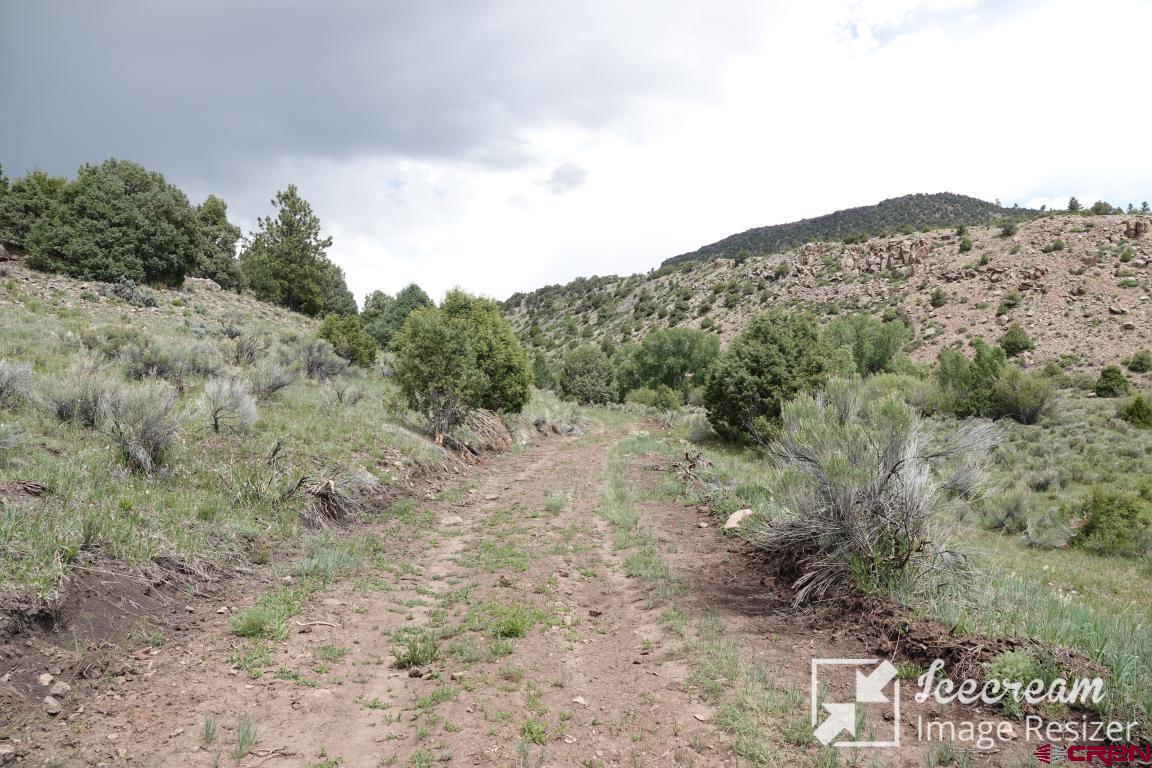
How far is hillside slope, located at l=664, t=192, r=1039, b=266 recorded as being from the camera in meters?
73.0

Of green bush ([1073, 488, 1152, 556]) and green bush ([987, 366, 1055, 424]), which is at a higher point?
green bush ([987, 366, 1055, 424])

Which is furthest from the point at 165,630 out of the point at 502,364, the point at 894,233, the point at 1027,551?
the point at 894,233

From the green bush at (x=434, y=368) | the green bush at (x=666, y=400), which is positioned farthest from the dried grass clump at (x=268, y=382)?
the green bush at (x=666, y=400)

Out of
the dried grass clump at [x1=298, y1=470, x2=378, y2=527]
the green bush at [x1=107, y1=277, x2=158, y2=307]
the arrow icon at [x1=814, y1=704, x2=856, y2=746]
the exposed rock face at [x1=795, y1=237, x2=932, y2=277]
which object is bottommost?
the arrow icon at [x1=814, y1=704, x2=856, y2=746]

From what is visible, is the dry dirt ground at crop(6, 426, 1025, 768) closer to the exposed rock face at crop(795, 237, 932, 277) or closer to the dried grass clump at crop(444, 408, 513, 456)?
the dried grass clump at crop(444, 408, 513, 456)

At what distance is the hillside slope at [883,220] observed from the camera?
73.0 meters

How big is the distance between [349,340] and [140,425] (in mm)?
17995

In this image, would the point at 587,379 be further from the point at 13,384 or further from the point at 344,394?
the point at 13,384

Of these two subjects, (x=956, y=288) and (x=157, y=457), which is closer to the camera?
(x=157, y=457)

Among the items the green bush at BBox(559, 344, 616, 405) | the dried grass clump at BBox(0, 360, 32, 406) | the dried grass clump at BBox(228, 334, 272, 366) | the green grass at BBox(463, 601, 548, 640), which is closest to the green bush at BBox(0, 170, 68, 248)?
the dried grass clump at BBox(228, 334, 272, 366)

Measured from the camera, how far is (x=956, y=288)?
5350 centimetres

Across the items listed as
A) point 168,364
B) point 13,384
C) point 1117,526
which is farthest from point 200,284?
point 1117,526

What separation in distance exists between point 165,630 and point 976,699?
21.4 ft

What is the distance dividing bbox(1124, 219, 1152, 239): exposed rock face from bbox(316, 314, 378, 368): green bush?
67086mm
